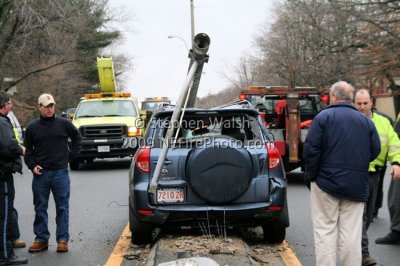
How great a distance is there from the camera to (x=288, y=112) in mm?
12836

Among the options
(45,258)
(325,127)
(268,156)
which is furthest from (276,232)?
(45,258)

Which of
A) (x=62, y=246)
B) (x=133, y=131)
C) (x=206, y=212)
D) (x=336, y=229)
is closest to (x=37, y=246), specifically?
(x=62, y=246)

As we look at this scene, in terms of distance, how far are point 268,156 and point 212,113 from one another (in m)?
0.86

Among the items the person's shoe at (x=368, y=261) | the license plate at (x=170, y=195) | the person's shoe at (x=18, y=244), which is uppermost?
the license plate at (x=170, y=195)

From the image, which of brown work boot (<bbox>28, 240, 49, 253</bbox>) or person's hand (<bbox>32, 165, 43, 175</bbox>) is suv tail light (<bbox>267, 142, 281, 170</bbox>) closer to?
person's hand (<bbox>32, 165, 43, 175</bbox>)

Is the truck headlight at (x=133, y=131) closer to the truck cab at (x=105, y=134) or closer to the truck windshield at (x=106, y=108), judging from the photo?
the truck cab at (x=105, y=134)

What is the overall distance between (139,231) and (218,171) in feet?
4.26

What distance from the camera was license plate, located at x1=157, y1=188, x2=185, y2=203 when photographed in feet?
21.0

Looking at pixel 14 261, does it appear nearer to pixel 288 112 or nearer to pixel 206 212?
pixel 206 212

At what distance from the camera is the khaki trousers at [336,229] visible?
519 centimetres

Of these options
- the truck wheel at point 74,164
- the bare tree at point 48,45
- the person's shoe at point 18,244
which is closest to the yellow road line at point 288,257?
the person's shoe at point 18,244

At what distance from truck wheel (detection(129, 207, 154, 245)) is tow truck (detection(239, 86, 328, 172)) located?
20.2 ft

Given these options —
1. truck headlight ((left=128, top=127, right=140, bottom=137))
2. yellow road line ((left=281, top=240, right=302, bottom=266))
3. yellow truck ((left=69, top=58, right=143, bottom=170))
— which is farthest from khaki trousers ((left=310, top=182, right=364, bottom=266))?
truck headlight ((left=128, top=127, right=140, bottom=137))

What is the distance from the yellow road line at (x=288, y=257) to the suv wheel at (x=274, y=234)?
0.12m
